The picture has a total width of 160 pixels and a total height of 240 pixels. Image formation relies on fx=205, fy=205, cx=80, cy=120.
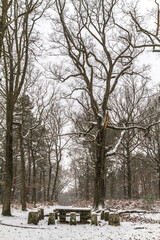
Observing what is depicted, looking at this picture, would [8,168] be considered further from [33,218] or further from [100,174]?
[100,174]

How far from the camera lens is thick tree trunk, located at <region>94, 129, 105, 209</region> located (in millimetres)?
11945

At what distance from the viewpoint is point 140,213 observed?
1141cm

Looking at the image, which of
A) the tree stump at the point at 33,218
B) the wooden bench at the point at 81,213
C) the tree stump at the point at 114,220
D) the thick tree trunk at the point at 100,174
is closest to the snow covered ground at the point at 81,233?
the tree stump at the point at 114,220

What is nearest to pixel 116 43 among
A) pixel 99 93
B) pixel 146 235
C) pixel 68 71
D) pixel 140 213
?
pixel 68 71

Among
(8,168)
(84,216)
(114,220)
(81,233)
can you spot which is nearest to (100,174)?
(84,216)

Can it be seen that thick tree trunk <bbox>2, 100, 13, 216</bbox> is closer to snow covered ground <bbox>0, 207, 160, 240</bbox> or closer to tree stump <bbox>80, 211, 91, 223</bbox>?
snow covered ground <bbox>0, 207, 160, 240</bbox>

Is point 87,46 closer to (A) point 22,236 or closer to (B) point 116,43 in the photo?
(B) point 116,43

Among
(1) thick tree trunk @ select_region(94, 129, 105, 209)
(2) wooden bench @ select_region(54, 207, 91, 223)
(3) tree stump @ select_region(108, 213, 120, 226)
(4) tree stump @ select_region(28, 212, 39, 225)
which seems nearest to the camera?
(4) tree stump @ select_region(28, 212, 39, 225)

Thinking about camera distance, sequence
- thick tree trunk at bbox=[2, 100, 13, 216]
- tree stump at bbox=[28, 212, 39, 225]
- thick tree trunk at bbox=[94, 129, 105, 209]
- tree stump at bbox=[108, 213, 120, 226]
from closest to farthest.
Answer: tree stump at bbox=[28, 212, 39, 225]
tree stump at bbox=[108, 213, 120, 226]
thick tree trunk at bbox=[2, 100, 13, 216]
thick tree trunk at bbox=[94, 129, 105, 209]

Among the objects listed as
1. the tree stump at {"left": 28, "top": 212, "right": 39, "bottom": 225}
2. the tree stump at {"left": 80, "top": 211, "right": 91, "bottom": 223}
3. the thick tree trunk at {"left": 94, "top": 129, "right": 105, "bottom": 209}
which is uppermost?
the thick tree trunk at {"left": 94, "top": 129, "right": 105, "bottom": 209}

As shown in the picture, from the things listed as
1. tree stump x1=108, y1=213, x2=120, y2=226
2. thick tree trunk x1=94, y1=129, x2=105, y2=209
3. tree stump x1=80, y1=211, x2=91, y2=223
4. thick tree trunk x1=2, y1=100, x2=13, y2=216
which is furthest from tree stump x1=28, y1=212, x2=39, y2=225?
thick tree trunk x1=94, y1=129, x2=105, y2=209

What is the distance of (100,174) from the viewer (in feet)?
40.5

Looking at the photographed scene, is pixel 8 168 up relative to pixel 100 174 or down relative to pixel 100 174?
up

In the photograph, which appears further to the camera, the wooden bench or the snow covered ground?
the wooden bench
